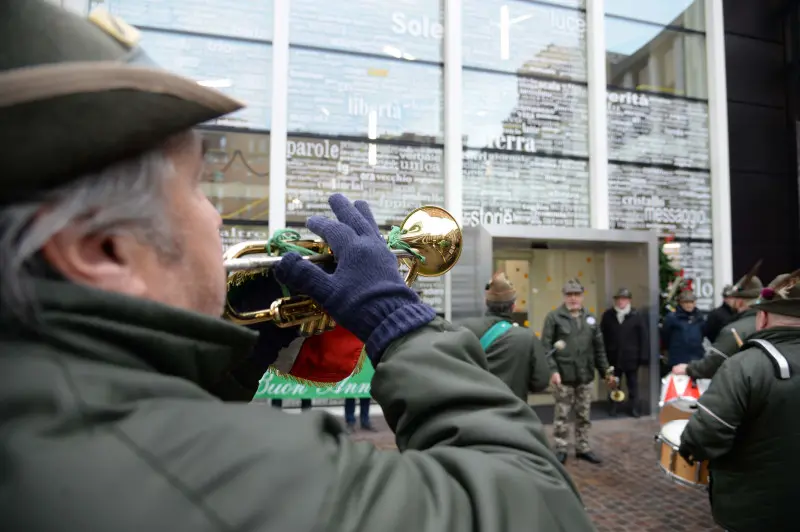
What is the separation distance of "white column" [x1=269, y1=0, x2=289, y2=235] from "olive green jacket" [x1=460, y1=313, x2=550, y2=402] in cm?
389

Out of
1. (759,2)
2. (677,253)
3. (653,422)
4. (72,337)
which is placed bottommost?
(653,422)

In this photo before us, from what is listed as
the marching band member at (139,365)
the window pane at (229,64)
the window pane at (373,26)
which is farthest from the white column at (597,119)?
the marching band member at (139,365)

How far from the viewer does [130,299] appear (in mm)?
649

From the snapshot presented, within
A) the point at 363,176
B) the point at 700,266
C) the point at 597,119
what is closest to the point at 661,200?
the point at 700,266

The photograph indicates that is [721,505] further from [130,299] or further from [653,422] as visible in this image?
[653,422]

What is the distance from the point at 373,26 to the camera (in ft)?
26.7

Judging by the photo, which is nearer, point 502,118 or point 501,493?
point 501,493

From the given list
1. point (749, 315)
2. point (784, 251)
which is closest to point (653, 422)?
point (749, 315)

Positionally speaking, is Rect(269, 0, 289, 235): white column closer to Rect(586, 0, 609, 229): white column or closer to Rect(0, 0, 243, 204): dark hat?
Rect(586, 0, 609, 229): white column

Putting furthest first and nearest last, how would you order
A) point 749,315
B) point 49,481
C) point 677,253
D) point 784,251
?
point 784,251
point 677,253
point 749,315
point 49,481

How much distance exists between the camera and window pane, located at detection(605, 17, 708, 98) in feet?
30.3

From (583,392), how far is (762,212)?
6601 millimetres

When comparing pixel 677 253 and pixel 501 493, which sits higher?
pixel 677 253

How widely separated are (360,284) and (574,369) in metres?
5.33
